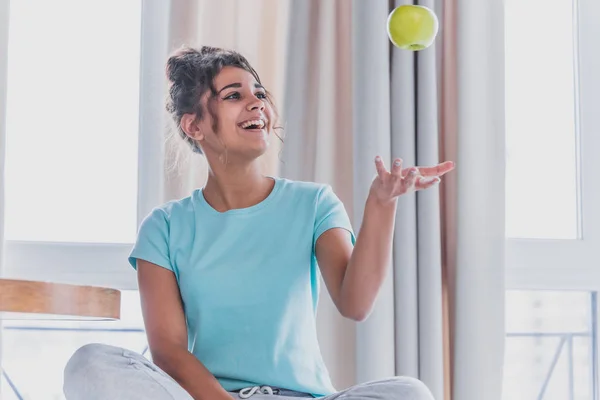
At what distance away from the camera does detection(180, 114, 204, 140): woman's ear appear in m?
1.84

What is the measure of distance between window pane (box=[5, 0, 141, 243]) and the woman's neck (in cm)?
64

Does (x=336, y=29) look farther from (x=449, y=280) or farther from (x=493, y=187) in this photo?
(x=449, y=280)

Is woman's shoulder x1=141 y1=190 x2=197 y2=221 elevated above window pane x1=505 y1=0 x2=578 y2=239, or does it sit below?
below

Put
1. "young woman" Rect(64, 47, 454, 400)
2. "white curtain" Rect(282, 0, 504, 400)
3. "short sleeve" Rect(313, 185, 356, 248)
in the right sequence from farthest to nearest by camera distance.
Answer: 1. "white curtain" Rect(282, 0, 504, 400)
2. "short sleeve" Rect(313, 185, 356, 248)
3. "young woman" Rect(64, 47, 454, 400)

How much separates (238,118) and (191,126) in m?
0.13

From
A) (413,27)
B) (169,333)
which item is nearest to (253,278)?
(169,333)

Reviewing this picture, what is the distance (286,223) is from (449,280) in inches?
23.6

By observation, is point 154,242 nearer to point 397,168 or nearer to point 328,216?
point 328,216

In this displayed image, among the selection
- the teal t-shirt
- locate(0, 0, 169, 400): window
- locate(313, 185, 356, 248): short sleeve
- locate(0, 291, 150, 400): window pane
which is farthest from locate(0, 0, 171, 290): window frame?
locate(313, 185, 356, 248): short sleeve

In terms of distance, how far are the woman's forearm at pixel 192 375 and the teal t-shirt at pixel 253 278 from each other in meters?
0.07

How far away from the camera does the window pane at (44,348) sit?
7.98 ft

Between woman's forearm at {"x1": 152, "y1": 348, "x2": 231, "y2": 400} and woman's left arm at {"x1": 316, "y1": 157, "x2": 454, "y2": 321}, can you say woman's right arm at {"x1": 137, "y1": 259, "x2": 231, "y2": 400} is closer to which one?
woman's forearm at {"x1": 152, "y1": 348, "x2": 231, "y2": 400}

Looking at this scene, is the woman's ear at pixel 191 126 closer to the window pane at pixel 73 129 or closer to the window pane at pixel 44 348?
the window pane at pixel 73 129

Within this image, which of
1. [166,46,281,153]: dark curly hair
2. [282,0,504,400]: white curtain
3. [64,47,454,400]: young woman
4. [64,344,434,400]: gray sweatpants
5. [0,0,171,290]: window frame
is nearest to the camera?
[64,344,434,400]: gray sweatpants
